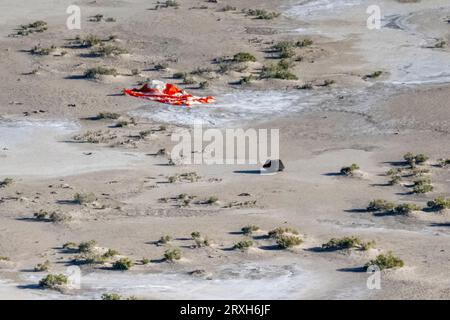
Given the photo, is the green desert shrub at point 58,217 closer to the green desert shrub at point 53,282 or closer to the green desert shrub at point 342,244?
the green desert shrub at point 53,282

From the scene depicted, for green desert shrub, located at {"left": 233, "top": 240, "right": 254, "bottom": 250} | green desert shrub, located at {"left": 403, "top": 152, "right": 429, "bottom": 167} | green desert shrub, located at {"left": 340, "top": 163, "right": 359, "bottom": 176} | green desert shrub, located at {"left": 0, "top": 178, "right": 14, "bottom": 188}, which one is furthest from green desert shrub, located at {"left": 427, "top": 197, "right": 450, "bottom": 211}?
green desert shrub, located at {"left": 0, "top": 178, "right": 14, "bottom": 188}

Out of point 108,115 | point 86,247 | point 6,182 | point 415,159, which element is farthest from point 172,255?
point 108,115

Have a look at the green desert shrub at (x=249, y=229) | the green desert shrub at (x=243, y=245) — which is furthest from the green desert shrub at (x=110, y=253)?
the green desert shrub at (x=249, y=229)

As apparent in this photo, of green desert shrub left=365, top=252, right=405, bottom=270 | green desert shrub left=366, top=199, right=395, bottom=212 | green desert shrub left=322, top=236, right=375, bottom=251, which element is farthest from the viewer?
green desert shrub left=366, top=199, right=395, bottom=212

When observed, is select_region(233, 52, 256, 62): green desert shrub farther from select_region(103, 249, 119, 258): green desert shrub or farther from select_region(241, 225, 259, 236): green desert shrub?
select_region(103, 249, 119, 258): green desert shrub
